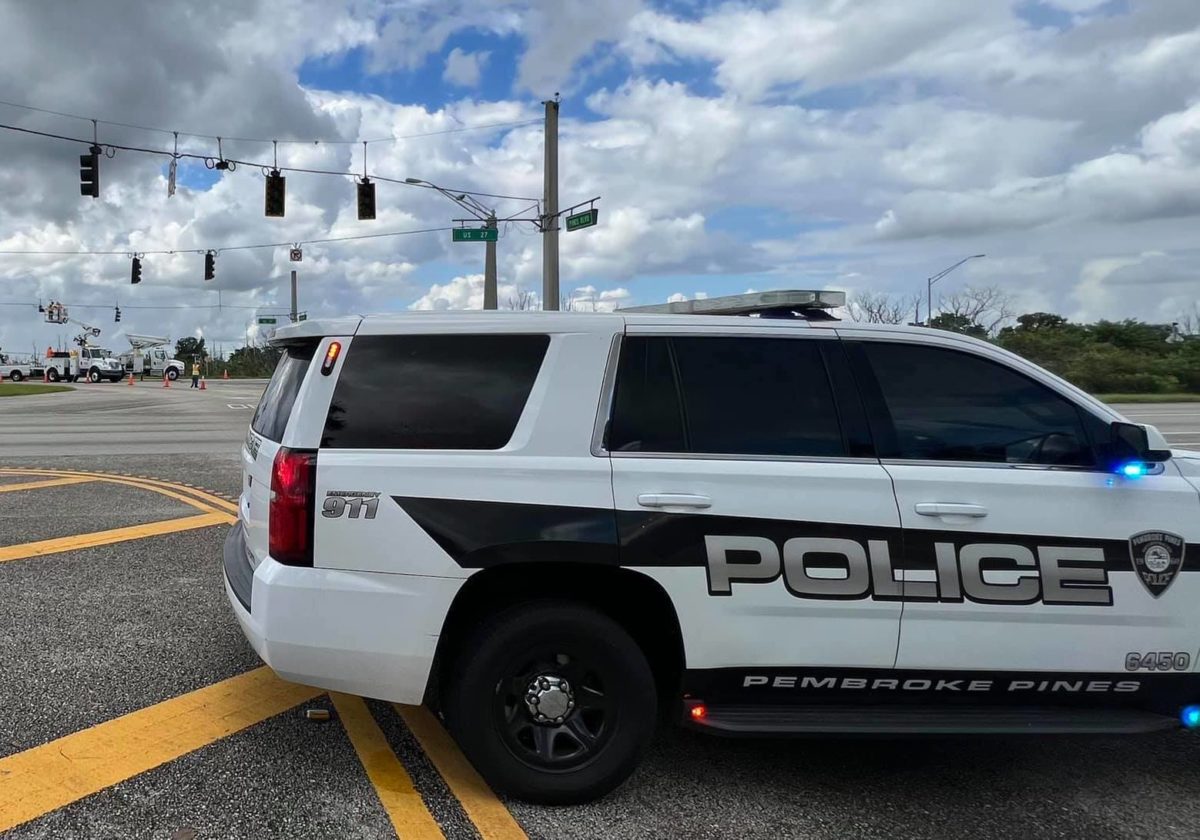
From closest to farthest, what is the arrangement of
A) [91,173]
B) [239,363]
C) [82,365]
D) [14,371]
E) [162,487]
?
1. [162,487]
2. [91,173]
3. [14,371]
4. [82,365]
5. [239,363]

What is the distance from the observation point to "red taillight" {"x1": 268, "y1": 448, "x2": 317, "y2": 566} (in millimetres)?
2898

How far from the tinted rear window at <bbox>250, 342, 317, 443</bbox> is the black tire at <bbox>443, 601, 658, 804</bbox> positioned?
1205 mm

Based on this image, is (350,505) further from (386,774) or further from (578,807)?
(578,807)

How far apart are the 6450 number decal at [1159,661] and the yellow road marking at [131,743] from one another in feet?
11.6

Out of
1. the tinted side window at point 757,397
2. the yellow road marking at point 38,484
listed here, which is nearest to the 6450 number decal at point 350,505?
the tinted side window at point 757,397

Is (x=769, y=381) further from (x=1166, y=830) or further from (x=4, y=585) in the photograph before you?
(x=4, y=585)

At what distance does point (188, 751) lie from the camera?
3.35 metres

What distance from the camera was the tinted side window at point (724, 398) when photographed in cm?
305

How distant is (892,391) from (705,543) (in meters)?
1.00

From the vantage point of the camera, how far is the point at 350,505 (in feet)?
9.51

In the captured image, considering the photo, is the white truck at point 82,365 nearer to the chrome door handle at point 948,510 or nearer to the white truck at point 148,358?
the white truck at point 148,358

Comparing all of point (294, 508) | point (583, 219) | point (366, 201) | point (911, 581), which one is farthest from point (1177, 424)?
point (294, 508)

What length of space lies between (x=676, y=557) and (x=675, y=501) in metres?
0.20

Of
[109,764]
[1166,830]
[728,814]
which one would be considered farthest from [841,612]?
[109,764]
